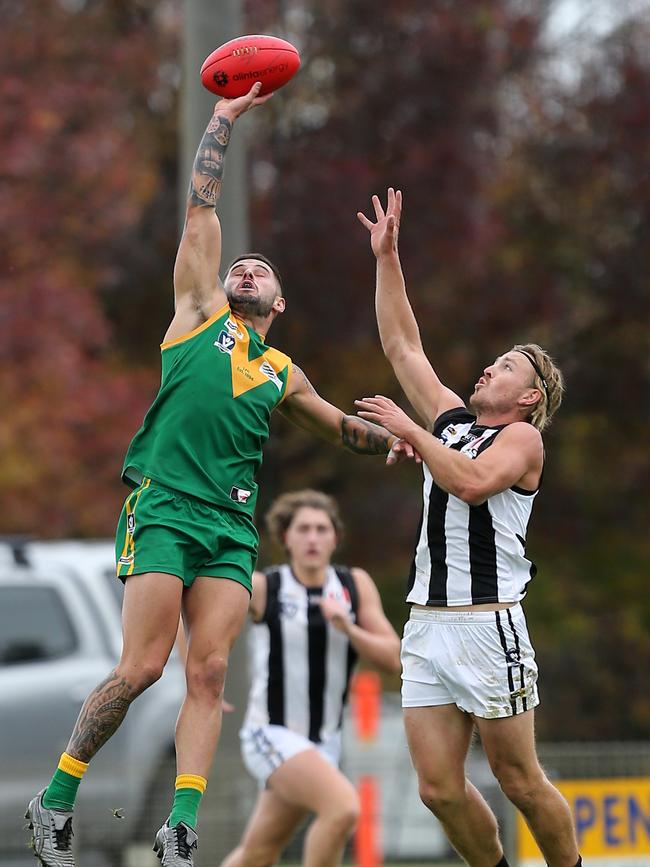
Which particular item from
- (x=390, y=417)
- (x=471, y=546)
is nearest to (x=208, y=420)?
(x=390, y=417)

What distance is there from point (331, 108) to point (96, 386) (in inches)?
141

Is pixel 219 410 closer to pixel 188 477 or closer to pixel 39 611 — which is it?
pixel 188 477

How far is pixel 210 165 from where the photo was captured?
264 inches

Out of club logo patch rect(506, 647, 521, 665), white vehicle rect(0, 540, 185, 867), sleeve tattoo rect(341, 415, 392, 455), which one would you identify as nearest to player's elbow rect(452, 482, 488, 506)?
club logo patch rect(506, 647, 521, 665)

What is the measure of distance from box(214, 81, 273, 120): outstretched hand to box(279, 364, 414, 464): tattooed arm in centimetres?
113

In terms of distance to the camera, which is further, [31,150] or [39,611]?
[31,150]

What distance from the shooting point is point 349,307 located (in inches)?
630

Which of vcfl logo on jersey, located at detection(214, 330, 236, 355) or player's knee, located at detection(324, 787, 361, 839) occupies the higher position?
vcfl logo on jersey, located at detection(214, 330, 236, 355)

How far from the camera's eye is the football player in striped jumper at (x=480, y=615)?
21.8ft

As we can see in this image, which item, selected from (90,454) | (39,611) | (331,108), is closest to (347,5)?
(331,108)

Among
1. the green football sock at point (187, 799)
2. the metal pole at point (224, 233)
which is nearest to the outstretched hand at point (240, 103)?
the green football sock at point (187, 799)

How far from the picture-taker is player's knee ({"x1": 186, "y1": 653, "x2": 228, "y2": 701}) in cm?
647

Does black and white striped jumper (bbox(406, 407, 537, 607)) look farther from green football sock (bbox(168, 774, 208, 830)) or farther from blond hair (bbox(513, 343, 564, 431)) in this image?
green football sock (bbox(168, 774, 208, 830))

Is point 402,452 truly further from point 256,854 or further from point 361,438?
point 256,854
